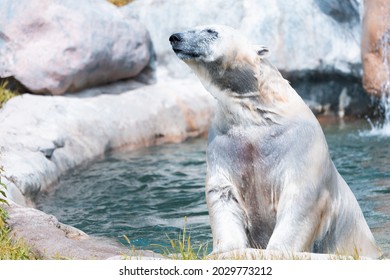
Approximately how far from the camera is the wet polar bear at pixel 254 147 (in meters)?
4.84

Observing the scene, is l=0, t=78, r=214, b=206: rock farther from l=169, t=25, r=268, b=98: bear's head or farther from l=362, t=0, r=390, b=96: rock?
l=169, t=25, r=268, b=98: bear's head

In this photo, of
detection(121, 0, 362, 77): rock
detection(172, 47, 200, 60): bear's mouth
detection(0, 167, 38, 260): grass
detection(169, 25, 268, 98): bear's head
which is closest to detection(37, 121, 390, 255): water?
detection(0, 167, 38, 260): grass

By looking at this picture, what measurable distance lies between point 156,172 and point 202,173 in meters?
0.49

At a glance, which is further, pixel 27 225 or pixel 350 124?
pixel 350 124

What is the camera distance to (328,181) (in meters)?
4.96

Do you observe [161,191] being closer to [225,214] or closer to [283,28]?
[225,214]

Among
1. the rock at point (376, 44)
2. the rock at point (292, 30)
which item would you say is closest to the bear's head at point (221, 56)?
the rock at point (376, 44)

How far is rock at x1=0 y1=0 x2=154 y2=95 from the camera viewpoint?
417 inches

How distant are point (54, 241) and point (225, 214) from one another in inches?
43.2

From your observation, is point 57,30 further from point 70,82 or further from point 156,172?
point 156,172

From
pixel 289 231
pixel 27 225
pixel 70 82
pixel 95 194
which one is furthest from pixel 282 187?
pixel 70 82

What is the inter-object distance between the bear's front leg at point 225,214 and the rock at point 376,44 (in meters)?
6.49

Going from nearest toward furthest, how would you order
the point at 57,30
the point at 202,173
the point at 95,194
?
the point at 95,194 → the point at 202,173 → the point at 57,30
